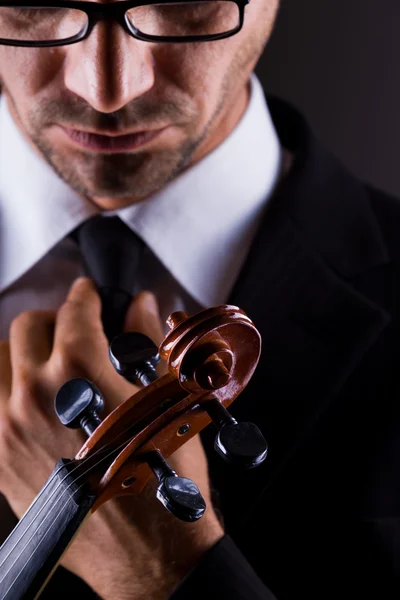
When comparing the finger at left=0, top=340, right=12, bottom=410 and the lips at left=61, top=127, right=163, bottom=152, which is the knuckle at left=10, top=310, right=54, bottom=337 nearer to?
the finger at left=0, top=340, right=12, bottom=410

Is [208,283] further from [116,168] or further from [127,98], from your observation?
[127,98]

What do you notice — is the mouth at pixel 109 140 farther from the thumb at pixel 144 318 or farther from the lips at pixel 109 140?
the thumb at pixel 144 318

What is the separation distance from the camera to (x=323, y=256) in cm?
120

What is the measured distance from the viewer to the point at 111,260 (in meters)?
1.09

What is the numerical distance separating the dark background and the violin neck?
119 centimetres

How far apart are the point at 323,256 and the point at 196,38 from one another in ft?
1.29

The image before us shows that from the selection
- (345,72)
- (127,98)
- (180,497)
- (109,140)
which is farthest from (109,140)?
(345,72)

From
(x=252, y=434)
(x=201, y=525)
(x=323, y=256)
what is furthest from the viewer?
(x=323, y=256)

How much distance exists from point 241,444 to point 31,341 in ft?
1.29

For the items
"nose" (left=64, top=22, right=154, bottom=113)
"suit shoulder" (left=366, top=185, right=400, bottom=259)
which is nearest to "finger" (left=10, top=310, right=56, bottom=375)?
"nose" (left=64, top=22, right=154, bottom=113)

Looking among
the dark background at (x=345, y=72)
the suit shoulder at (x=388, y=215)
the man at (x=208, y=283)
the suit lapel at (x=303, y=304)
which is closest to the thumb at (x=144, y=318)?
the man at (x=208, y=283)

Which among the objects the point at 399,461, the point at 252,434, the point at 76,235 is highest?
the point at 252,434

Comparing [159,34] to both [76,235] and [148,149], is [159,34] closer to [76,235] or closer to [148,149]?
[148,149]

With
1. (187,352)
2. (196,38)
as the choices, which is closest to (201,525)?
(187,352)
